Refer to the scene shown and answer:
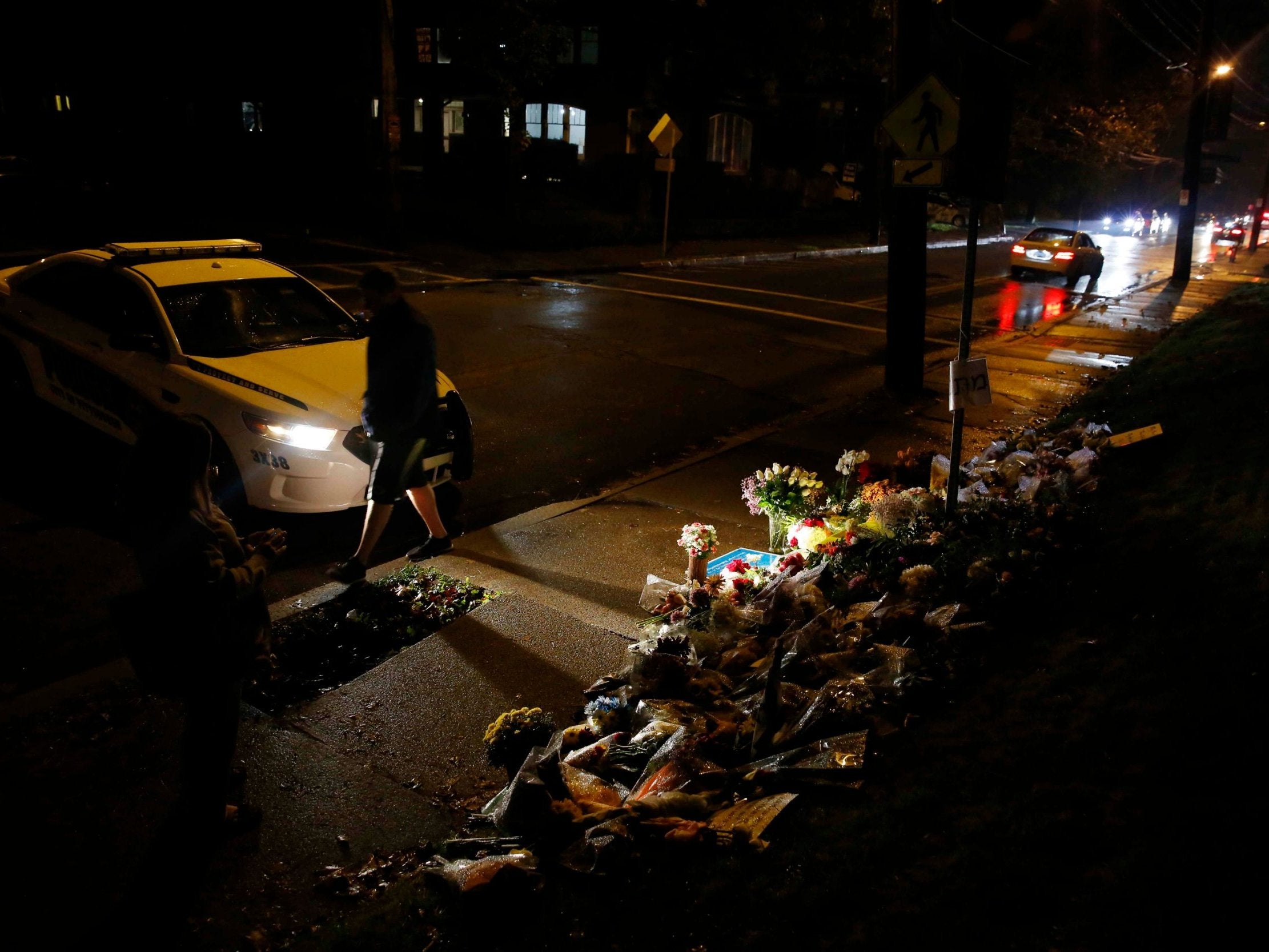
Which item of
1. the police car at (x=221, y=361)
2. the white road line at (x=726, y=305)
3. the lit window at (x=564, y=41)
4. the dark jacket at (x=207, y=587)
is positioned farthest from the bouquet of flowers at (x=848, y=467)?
the lit window at (x=564, y=41)

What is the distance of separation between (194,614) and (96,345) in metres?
4.51

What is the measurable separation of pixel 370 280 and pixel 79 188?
23642mm

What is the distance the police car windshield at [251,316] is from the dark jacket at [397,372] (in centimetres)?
154

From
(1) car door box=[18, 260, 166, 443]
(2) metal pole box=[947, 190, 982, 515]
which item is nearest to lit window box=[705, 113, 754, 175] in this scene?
(1) car door box=[18, 260, 166, 443]

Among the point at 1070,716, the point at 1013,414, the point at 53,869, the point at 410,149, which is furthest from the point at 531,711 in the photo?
the point at 410,149

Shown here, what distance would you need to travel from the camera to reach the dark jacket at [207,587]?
3389 millimetres

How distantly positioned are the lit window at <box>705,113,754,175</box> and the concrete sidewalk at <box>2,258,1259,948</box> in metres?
33.8

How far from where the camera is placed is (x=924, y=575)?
4.91 meters

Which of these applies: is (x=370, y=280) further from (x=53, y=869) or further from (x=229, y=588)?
(x=53, y=869)

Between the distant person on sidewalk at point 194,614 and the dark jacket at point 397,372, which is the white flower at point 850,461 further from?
the distant person on sidewalk at point 194,614

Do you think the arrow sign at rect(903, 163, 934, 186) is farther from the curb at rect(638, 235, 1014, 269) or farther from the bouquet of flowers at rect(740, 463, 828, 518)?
the curb at rect(638, 235, 1014, 269)

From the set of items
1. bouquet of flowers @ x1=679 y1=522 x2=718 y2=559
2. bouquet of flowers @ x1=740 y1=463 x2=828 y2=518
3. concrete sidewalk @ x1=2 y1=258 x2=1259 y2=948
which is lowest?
concrete sidewalk @ x1=2 y1=258 x2=1259 y2=948

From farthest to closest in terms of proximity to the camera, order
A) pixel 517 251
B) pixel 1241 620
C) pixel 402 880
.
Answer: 1. pixel 517 251
2. pixel 1241 620
3. pixel 402 880

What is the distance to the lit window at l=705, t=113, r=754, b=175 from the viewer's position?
131ft
